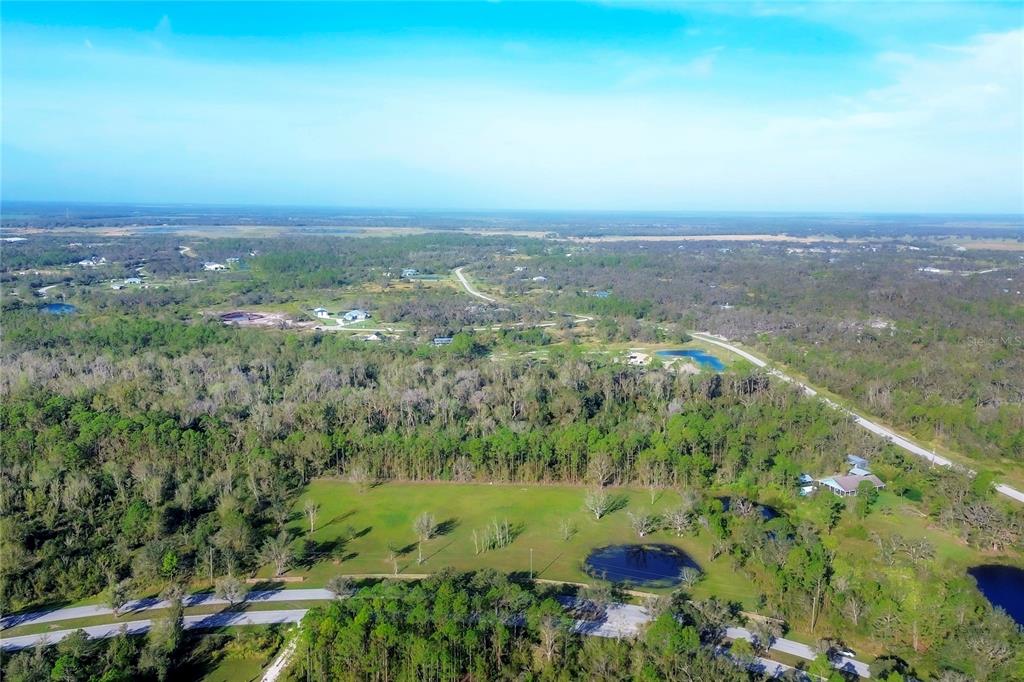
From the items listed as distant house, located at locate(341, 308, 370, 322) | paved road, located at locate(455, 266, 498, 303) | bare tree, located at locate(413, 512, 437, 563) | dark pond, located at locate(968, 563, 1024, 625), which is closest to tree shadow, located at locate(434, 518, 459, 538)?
bare tree, located at locate(413, 512, 437, 563)

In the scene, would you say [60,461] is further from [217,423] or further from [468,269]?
[468,269]

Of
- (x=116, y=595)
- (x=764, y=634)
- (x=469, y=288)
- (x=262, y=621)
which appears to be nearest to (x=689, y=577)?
(x=764, y=634)

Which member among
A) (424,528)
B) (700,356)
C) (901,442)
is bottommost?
(424,528)

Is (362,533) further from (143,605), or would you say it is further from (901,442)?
(901,442)

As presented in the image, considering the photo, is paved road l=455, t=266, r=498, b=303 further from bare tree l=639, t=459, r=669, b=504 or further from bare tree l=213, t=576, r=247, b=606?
bare tree l=213, t=576, r=247, b=606

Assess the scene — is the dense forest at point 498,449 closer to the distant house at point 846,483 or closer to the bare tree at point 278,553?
the bare tree at point 278,553

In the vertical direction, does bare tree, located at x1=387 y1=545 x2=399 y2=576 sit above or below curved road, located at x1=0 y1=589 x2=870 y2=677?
below

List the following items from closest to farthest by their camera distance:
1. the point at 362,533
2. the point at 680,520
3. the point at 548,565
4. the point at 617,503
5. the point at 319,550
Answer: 1. the point at 548,565
2. the point at 319,550
3. the point at 680,520
4. the point at 362,533
5. the point at 617,503

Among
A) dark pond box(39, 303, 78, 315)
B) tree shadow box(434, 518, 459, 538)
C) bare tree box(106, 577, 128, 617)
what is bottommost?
tree shadow box(434, 518, 459, 538)
